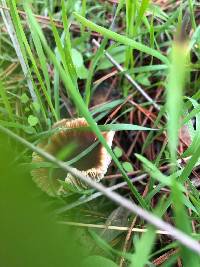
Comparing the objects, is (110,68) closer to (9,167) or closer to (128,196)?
(128,196)

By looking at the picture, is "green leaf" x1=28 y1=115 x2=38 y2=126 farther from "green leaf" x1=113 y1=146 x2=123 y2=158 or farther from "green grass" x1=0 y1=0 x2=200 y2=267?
"green leaf" x1=113 y1=146 x2=123 y2=158

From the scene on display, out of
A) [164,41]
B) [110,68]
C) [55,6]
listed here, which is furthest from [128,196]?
[55,6]

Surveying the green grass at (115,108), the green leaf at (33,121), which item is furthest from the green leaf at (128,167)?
the green leaf at (33,121)

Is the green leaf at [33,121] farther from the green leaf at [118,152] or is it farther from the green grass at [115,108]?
the green leaf at [118,152]

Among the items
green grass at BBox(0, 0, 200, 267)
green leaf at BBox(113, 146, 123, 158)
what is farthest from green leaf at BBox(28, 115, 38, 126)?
green leaf at BBox(113, 146, 123, 158)

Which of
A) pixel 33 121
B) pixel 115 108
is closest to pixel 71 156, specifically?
pixel 33 121

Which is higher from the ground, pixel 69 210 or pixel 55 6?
pixel 55 6
